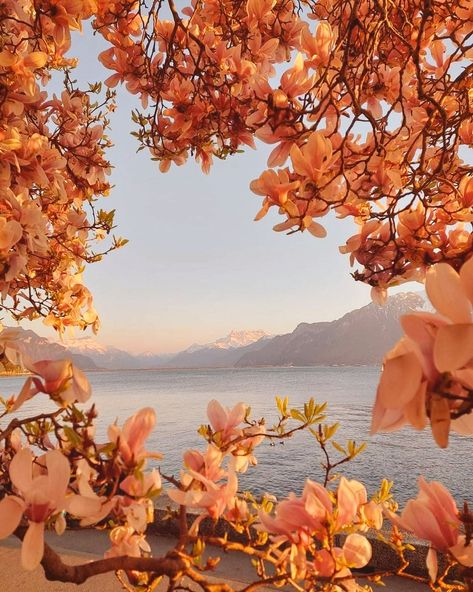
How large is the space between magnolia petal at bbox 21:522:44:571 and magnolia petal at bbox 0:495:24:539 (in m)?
0.03

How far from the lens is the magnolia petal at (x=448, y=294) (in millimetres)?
511

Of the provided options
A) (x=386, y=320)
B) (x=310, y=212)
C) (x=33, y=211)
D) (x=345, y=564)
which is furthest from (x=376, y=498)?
(x=386, y=320)

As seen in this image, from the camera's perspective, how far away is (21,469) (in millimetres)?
742

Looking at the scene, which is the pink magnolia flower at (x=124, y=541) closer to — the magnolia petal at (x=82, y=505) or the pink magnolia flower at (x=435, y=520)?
the magnolia petal at (x=82, y=505)

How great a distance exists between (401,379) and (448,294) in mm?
118

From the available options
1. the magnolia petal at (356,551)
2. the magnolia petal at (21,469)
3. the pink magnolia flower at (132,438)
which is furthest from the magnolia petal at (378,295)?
the magnolia petal at (21,469)

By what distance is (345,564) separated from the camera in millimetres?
1020

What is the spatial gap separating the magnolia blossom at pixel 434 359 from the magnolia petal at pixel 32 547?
0.59 m

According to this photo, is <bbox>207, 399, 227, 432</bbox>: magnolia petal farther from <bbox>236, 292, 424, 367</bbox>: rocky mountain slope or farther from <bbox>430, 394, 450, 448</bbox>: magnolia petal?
<bbox>236, 292, 424, 367</bbox>: rocky mountain slope

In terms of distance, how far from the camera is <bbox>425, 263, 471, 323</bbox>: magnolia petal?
511 millimetres

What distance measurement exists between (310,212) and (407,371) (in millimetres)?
951

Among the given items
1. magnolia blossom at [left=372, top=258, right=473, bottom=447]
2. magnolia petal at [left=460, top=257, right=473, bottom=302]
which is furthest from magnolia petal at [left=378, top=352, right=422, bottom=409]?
magnolia petal at [left=460, top=257, right=473, bottom=302]

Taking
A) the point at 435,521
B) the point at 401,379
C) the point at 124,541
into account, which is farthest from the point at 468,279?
the point at 124,541

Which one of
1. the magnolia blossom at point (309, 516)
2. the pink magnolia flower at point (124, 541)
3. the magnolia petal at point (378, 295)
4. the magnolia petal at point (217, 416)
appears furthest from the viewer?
the magnolia petal at point (378, 295)
